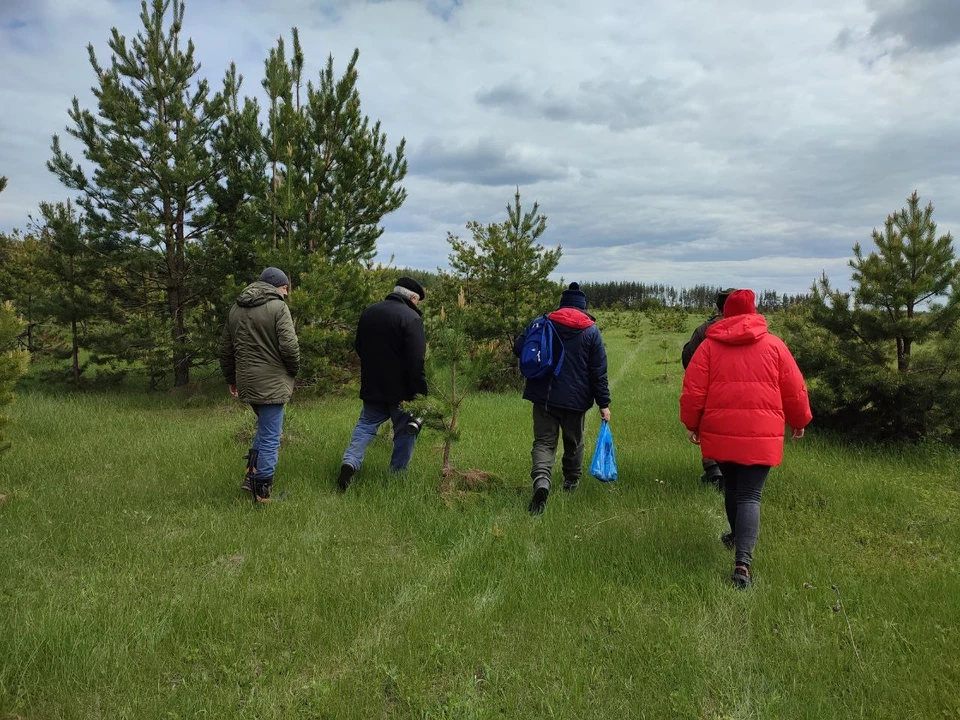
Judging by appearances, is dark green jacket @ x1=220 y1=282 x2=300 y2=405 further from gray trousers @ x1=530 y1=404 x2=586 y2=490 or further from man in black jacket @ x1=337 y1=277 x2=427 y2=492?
gray trousers @ x1=530 y1=404 x2=586 y2=490

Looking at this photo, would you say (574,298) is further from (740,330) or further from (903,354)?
(903,354)

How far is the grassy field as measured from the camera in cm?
254

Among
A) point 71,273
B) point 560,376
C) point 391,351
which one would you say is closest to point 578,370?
point 560,376

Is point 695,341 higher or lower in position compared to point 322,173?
lower

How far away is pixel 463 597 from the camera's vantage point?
11.2 ft

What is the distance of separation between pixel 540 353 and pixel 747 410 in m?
1.85

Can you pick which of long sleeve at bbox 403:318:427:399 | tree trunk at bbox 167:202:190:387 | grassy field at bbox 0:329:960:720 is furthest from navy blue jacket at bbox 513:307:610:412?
tree trunk at bbox 167:202:190:387

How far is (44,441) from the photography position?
6922mm

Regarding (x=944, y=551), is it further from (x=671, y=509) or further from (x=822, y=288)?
(x=822, y=288)

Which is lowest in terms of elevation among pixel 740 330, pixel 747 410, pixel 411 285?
pixel 747 410

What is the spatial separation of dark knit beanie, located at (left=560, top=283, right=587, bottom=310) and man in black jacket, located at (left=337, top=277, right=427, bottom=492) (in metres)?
1.44

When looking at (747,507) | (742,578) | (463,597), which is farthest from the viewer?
(747,507)

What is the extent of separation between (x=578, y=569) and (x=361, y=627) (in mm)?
1527

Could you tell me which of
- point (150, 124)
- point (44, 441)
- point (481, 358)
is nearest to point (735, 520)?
point (481, 358)
